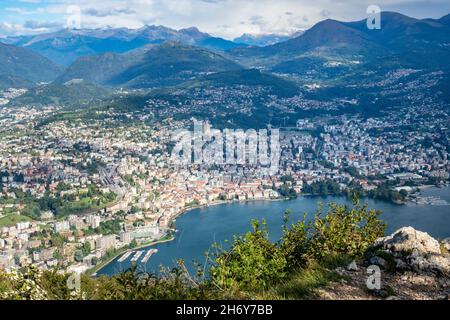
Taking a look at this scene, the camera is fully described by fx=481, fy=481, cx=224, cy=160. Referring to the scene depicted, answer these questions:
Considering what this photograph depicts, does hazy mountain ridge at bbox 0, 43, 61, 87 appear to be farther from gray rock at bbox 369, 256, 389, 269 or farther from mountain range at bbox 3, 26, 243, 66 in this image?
gray rock at bbox 369, 256, 389, 269

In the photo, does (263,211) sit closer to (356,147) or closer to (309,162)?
(309,162)

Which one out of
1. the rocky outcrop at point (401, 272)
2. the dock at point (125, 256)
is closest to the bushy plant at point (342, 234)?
the rocky outcrop at point (401, 272)

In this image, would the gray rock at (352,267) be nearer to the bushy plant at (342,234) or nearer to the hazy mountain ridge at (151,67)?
the bushy plant at (342,234)

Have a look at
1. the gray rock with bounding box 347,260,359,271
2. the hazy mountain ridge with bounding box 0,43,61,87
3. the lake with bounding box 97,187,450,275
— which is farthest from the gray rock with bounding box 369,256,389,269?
the hazy mountain ridge with bounding box 0,43,61,87

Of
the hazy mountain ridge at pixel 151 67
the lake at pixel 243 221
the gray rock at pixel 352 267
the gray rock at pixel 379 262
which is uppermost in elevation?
the hazy mountain ridge at pixel 151 67

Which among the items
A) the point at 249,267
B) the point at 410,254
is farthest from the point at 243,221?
the point at 410,254
